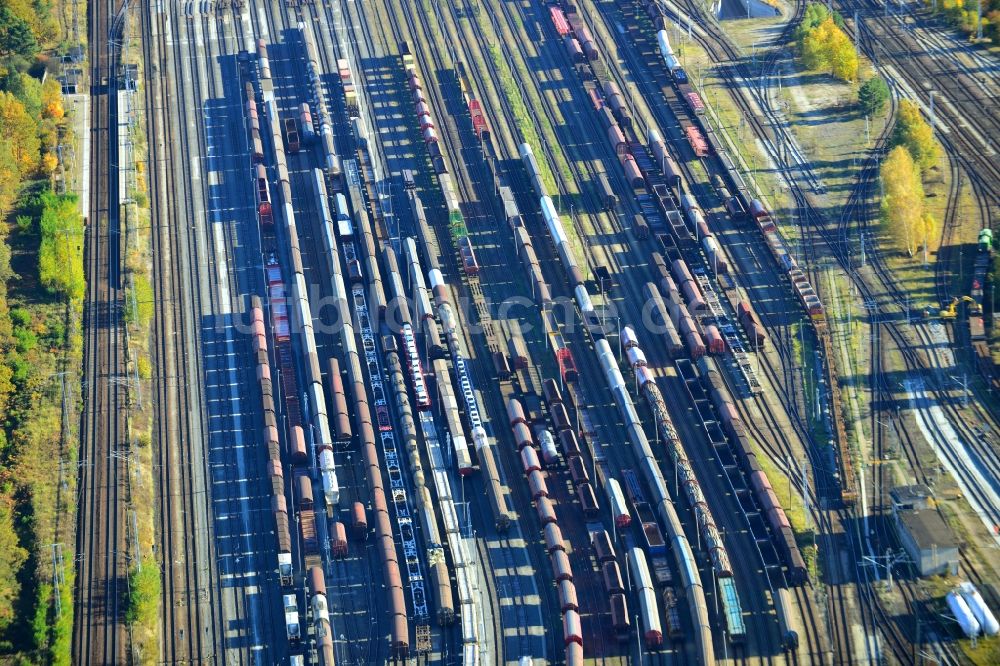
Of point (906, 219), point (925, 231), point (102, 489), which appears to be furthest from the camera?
point (925, 231)

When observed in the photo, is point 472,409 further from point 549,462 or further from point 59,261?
point 59,261

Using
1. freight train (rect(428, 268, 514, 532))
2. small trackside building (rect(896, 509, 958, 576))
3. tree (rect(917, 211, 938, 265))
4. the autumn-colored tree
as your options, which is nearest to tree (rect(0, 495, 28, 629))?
freight train (rect(428, 268, 514, 532))

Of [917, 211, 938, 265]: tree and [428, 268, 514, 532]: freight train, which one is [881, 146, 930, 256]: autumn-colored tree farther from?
[428, 268, 514, 532]: freight train

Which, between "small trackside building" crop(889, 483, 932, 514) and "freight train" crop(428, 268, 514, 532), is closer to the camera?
"small trackside building" crop(889, 483, 932, 514)

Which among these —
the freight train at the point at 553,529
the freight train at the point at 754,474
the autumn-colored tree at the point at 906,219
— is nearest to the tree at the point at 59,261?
the freight train at the point at 553,529

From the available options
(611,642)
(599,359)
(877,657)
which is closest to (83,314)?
(599,359)

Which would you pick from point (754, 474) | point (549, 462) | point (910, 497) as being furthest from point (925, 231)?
point (549, 462)
